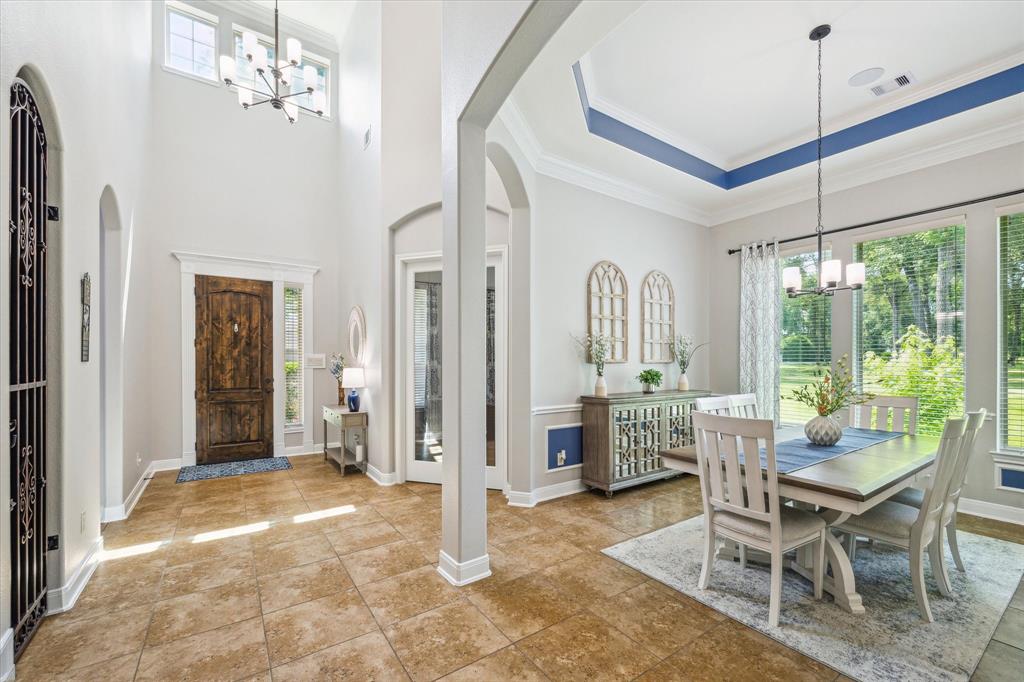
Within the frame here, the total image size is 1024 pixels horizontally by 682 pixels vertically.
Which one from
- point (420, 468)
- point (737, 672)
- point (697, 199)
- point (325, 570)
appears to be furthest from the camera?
point (697, 199)

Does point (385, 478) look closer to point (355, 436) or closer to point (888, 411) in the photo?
point (355, 436)

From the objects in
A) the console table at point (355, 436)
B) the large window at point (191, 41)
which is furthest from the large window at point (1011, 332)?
the large window at point (191, 41)

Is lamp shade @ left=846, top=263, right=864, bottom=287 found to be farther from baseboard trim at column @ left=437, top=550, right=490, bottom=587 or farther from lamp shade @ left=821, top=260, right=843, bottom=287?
baseboard trim at column @ left=437, top=550, right=490, bottom=587

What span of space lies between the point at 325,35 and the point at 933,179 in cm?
753

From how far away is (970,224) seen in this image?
150 inches

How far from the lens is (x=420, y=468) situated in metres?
4.71

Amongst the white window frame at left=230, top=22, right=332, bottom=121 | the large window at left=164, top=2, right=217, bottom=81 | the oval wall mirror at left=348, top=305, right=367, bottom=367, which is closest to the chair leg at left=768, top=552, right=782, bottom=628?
the oval wall mirror at left=348, top=305, right=367, bottom=367

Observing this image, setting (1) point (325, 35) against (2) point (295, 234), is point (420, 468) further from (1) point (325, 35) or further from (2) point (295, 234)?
(1) point (325, 35)

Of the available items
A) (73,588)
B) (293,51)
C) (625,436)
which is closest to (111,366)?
(73,588)

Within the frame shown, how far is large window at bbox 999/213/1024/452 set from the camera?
11.8 feet

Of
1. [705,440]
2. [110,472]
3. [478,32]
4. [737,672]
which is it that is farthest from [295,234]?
[737,672]

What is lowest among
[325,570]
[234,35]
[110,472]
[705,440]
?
[325,570]

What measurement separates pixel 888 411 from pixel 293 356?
21.3 feet

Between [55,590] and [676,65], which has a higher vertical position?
[676,65]
